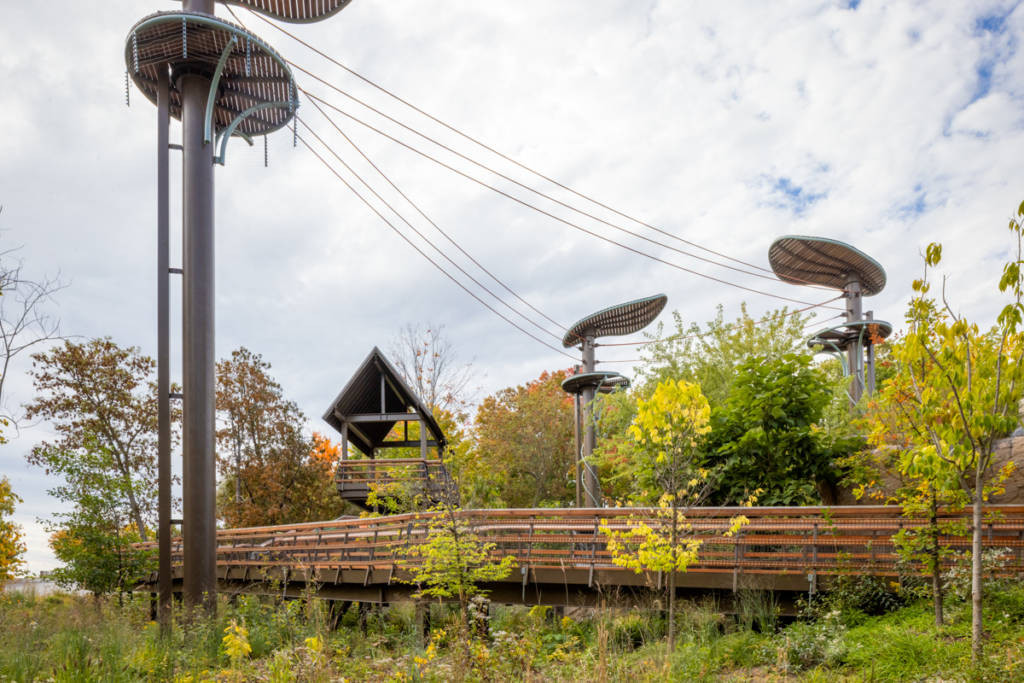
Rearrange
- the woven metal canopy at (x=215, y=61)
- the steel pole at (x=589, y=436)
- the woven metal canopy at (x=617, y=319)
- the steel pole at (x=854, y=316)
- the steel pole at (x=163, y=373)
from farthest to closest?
1. the woven metal canopy at (x=617, y=319)
2. the steel pole at (x=854, y=316)
3. the steel pole at (x=589, y=436)
4. the woven metal canopy at (x=215, y=61)
5. the steel pole at (x=163, y=373)

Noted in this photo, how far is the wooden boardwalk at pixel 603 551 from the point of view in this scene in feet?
32.2

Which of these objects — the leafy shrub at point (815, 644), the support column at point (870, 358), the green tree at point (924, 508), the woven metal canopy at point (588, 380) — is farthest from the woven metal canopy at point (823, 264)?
the leafy shrub at point (815, 644)

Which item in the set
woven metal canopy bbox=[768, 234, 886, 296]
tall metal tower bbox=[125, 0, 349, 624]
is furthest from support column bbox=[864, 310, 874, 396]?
tall metal tower bbox=[125, 0, 349, 624]

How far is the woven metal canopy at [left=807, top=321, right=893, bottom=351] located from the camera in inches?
716

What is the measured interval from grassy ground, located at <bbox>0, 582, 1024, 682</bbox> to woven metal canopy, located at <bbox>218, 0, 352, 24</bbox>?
9495 millimetres

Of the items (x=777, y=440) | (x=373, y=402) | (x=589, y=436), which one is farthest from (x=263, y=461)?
(x=777, y=440)

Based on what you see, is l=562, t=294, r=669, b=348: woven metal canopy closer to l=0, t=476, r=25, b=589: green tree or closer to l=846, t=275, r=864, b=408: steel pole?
l=846, t=275, r=864, b=408: steel pole

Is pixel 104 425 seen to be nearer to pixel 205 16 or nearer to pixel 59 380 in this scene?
pixel 59 380

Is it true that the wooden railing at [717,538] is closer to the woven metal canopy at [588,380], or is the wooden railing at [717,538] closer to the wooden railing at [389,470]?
the wooden railing at [389,470]

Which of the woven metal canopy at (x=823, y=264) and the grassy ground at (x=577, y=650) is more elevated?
the woven metal canopy at (x=823, y=264)

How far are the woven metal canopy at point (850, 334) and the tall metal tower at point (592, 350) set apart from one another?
4.23 metres

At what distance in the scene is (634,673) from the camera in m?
6.15

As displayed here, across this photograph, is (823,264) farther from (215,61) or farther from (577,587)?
(215,61)

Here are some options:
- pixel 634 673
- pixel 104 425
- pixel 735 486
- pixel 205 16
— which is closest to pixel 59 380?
pixel 104 425
